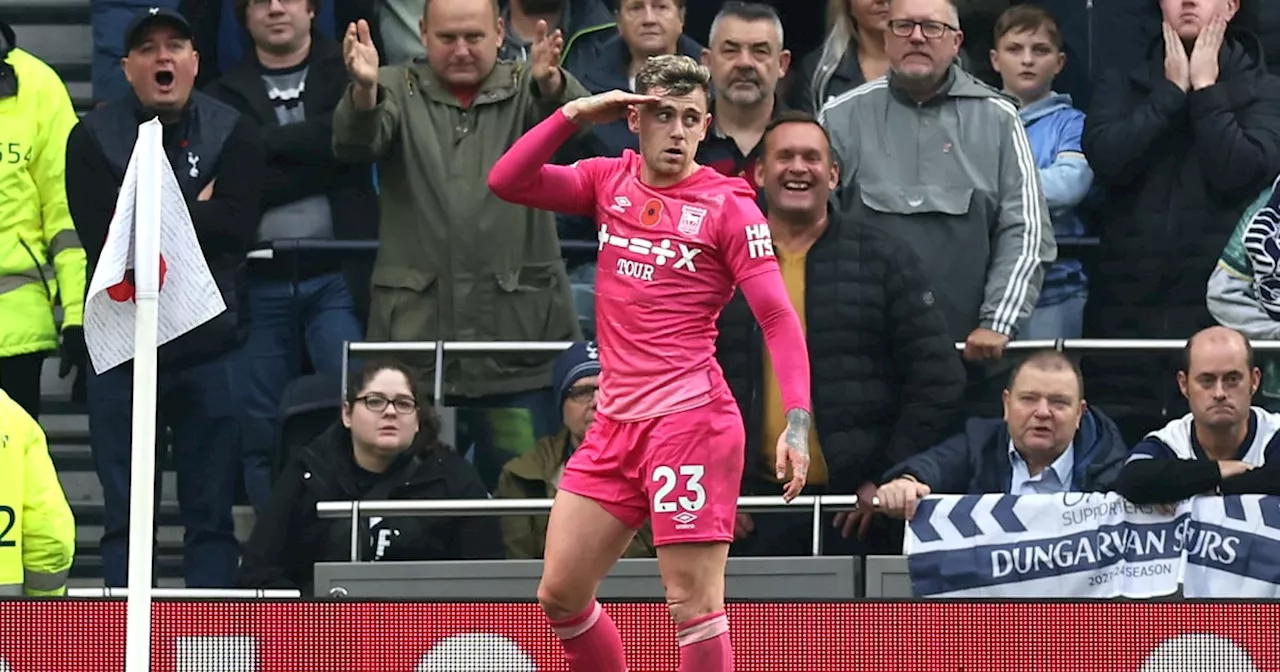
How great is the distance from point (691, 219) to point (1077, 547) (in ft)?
6.85

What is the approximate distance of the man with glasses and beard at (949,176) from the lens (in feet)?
34.1

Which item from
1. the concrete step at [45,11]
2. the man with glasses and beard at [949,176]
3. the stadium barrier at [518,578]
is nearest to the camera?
the stadium barrier at [518,578]

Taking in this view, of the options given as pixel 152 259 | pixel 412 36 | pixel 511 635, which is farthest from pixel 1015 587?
pixel 412 36

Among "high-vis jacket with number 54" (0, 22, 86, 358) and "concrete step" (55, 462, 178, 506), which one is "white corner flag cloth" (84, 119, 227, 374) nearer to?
"high-vis jacket with number 54" (0, 22, 86, 358)

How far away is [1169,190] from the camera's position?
10531 millimetres

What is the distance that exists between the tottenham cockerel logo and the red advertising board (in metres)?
2.61

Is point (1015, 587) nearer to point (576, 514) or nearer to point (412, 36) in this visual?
point (576, 514)

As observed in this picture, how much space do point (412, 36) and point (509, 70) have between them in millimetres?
1135

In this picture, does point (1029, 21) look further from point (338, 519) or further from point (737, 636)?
point (737, 636)

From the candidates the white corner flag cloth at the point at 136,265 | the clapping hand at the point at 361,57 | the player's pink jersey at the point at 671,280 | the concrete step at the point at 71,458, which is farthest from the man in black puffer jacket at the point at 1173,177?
the concrete step at the point at 71,458

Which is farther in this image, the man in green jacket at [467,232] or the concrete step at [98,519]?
the concrete step at [98,519]

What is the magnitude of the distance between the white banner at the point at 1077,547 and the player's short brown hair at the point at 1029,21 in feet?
9.52

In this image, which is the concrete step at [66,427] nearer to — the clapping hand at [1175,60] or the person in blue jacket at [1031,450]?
the person in blue jacket at [1031,450]

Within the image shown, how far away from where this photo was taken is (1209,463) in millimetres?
8750
